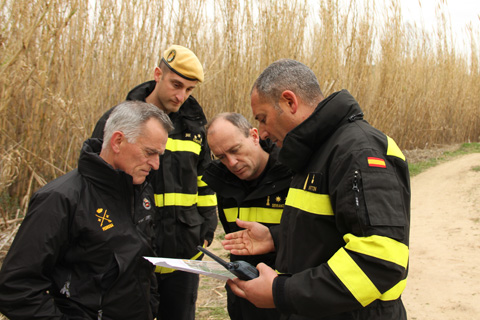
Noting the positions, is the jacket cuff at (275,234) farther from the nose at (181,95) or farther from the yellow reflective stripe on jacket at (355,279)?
the nose at (181,95)

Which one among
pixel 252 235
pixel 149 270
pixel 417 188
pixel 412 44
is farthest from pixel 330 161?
pixel 412 44

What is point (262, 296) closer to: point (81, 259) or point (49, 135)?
point (81, 259)

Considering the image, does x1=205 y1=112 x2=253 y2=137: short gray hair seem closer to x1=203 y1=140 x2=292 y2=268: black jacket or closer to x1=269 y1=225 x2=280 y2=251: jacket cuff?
x1=203 y1=140 x2=292 y2=268: black jacket

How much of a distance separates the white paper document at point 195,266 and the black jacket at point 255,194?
44 centimetres

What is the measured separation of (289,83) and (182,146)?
4.06 ft

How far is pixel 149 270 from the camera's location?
192 cm

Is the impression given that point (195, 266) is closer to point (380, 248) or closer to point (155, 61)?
point (380, 248)

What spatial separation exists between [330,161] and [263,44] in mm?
4787

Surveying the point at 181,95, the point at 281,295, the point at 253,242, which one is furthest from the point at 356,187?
the point at 181,95

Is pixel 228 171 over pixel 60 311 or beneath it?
over

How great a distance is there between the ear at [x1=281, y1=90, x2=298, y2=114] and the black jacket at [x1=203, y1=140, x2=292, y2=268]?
24.2 inches

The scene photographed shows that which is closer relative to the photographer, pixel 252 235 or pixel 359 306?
pixel 359 306

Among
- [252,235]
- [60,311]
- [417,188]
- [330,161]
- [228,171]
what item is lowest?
[417,188]

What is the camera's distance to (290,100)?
164 cm
